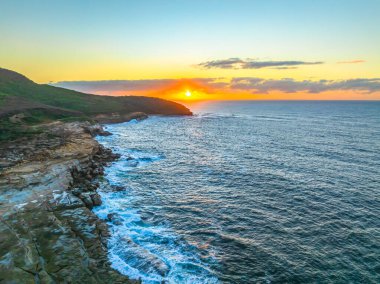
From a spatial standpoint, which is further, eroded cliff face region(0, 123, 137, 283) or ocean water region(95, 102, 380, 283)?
ocean water region(95, 102, 380, 283)

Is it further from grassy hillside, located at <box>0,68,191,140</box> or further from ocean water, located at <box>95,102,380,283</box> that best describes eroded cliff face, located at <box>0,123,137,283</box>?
grassy hillside, located at <box>0,68,191,140</box>

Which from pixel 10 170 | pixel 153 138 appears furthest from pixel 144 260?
pixel 153 138

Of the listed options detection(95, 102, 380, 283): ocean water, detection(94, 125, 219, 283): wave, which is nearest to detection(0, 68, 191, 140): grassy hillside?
detection(95, 102, 380, 283): ocean water

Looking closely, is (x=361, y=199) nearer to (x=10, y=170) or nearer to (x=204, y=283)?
(x=204, y=283)

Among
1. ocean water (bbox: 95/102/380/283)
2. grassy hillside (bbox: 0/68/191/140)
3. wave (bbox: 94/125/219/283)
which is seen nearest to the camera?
wave (bbox: 94/125/219/283)

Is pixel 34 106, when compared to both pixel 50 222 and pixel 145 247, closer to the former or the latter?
pixel 50 222

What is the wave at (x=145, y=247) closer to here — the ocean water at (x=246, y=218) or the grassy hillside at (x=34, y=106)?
the ocean water at (x=246, y=218)

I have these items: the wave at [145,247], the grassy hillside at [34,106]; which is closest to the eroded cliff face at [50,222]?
the wave at [145,247]
